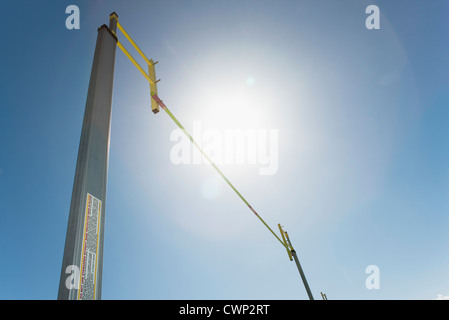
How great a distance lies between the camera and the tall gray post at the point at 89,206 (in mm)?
2377

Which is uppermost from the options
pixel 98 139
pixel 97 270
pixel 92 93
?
pixel 92 93

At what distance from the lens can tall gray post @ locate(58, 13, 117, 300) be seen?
2377mm

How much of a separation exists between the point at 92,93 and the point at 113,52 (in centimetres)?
127

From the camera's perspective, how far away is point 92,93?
3.43 meters

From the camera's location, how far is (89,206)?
277cm

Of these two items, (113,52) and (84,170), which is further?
(113,52)

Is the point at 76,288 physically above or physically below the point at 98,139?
below
